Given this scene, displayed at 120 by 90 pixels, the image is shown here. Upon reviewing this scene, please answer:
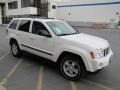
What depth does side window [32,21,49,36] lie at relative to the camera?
5.90 meters

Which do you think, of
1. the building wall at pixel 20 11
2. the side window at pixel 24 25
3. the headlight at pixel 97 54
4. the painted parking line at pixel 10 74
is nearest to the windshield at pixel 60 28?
the side window at pixel 24 25

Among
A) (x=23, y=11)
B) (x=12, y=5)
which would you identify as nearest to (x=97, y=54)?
(x=23, y=11)

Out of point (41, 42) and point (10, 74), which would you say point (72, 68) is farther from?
point (10, 74)

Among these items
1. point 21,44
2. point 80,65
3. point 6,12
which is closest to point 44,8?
point 6,12

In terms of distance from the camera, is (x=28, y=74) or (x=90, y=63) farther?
(x=28, y=74)

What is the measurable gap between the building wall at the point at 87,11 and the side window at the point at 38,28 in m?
24.5

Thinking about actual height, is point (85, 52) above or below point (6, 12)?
below

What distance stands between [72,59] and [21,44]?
2857 millimetres

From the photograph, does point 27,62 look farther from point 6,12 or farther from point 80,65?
point 6,12

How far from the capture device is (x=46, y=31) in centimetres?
581

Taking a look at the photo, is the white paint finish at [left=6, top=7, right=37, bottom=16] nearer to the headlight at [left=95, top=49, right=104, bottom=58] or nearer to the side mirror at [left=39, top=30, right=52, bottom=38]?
the side mirror at [left=39, top=30, right=52, bottom=38]

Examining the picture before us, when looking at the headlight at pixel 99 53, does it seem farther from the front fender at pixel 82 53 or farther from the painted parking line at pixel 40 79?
the painted parking line at pixel 40 79

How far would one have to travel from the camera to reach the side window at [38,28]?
590 centimetres

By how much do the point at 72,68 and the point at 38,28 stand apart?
2113mm
